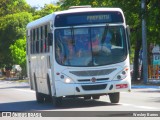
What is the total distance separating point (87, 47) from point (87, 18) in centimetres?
103

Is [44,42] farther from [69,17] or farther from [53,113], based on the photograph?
[53,113]

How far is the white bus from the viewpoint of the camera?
67.7 feet

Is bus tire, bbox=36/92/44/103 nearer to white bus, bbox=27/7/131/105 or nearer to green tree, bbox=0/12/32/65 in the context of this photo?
white bus, bbox=27/7/131/105

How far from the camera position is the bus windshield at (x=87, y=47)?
2080cm

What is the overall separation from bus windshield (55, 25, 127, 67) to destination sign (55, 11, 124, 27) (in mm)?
222

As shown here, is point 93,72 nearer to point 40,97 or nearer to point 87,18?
point 87,18

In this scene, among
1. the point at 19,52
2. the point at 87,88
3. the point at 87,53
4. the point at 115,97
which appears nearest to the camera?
the point at 87,88

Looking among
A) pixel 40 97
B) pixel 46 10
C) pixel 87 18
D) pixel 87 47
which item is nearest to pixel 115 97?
pixel 87 47

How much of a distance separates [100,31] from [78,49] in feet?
3.30

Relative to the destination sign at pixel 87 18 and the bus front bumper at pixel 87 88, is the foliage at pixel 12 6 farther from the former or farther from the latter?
the bus front bumper at pixel 87 88

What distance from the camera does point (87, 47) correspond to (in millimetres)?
20891

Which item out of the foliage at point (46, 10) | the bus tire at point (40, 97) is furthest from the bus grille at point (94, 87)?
the foliage at point (46, 10)

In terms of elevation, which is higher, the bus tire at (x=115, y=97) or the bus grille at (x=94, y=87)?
the bus grille at (x=94, y=87)

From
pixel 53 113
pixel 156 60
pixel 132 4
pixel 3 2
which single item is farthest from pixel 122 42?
pixel 3 2
